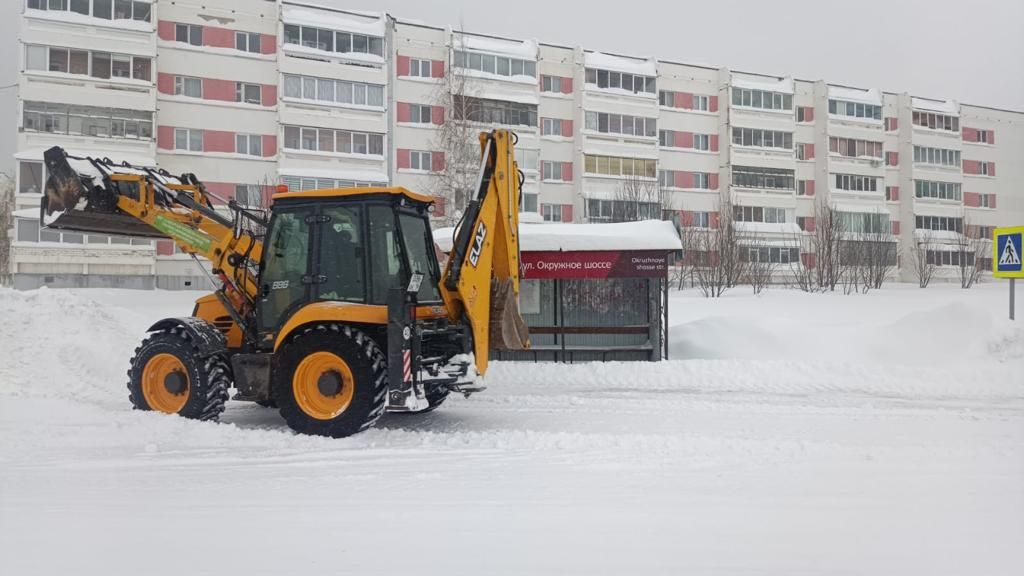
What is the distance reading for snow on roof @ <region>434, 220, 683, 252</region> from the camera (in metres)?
14.4

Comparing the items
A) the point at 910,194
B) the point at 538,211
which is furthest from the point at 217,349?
the point at 910,194

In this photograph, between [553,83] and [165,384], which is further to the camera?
[553,83]

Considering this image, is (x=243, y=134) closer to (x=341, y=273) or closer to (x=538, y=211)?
(x=538, y=211)

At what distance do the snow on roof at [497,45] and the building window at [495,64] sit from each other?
0.29 metres

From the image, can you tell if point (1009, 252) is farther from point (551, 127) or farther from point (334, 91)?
point (551, 127)

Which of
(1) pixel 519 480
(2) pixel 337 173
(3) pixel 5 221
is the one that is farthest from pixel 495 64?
(1) pixel 519 480

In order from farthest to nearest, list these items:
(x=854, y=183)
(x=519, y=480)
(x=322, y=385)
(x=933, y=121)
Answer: (x=933, y=121) < (x=854, y=183) < (x=322, y=385) < (x=519, y=480)

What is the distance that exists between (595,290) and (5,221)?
36685mm

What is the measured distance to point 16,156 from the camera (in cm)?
3238

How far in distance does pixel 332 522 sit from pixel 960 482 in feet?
16.7

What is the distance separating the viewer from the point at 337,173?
3828 centimetres

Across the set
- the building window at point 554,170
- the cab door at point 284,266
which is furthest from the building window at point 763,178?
the cab door at point 284,266

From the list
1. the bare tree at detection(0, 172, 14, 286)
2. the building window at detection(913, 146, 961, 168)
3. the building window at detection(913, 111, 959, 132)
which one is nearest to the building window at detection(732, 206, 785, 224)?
the building window at detection(913, 146, 961, 168)

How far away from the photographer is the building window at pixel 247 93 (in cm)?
3747
